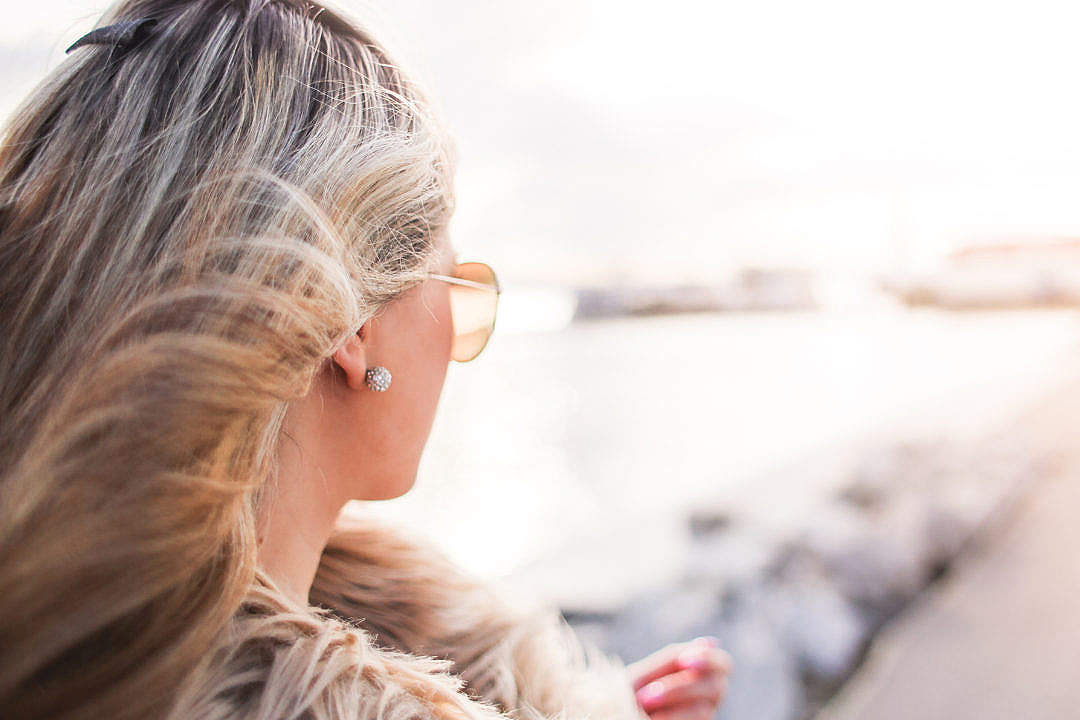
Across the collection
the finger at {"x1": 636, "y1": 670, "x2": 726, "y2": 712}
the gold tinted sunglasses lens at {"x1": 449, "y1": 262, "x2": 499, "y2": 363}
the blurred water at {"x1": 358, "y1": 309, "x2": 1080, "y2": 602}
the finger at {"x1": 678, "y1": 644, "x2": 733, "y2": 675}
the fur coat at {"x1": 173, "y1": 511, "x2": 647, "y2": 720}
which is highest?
the gold tinted sunglasses lens at {"x1": 449, "y1": 262, "x2": 499, "y2": 363}

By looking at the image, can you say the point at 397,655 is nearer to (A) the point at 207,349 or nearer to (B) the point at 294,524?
(B) the point at 294,524

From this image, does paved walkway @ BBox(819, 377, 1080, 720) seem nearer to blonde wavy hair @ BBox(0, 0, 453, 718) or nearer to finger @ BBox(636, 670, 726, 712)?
finger @ BBox(636, 670, 726, 712)

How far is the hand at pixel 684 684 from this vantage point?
4.42 feet

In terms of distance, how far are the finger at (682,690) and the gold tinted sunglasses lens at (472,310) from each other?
2.10ft

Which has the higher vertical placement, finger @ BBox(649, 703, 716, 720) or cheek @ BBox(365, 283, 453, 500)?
cheek @ BBox(365, 283, 453, 500)

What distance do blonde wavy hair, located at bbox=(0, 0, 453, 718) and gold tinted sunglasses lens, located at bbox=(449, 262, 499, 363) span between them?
0.19m

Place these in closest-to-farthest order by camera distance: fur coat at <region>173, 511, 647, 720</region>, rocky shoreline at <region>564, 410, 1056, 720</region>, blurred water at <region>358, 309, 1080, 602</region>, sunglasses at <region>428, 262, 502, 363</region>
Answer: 1. fur coat at <region>173, 511, 647, 720</region>
2. sunglasses at <region>428, 262, 502, 363</region>
3. rocky shoreline at <region>564, 410, 1056, 720</region>
4. blurred water at <region>358, 309, 1080, 602</region>

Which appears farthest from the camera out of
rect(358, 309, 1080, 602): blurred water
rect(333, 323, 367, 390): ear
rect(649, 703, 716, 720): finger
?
rect(358, 309, 1080, 602): blurred water

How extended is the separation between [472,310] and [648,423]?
10.3 m

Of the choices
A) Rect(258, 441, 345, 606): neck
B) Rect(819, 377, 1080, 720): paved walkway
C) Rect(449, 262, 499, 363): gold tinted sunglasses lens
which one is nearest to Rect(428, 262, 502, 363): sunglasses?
Rect(449, 262, 499, 363): gold tinted sunglasses lens

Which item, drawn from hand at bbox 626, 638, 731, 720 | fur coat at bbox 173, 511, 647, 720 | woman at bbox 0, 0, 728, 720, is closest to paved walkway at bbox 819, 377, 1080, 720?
hand at bbox 626, 638, 731, 720

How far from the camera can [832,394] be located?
550 inches

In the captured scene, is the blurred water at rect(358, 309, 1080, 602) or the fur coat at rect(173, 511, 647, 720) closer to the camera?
the fur coat at rect(173, 511, 647, 720)

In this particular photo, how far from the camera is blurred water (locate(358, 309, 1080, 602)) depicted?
12.4 feet
